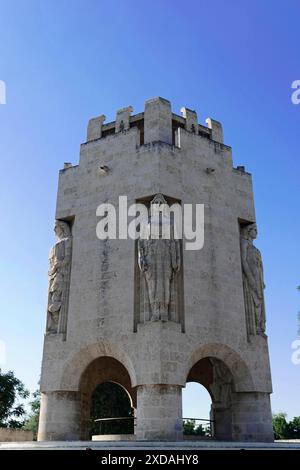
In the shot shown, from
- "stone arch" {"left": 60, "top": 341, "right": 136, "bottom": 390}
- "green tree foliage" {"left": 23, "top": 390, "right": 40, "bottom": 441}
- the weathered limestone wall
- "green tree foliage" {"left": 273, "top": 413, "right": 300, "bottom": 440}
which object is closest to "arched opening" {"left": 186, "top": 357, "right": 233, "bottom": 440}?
Answer: "stone arch" {"left": 60, "top": 341, "right": 136, "bottom": 390}

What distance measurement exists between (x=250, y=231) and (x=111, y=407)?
62.2ft

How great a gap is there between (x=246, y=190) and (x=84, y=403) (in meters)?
10.0

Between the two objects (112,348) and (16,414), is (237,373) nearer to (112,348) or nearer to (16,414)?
(112,348)

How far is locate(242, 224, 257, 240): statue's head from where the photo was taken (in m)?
18.3

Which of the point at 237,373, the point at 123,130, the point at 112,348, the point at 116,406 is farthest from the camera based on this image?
the point at 116,406

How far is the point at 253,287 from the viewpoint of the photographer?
17266mm

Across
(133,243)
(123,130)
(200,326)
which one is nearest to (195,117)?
(123,130)

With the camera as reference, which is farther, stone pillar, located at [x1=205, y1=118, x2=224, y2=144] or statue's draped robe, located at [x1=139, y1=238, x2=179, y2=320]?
stone pillar, located at [x1=205, y1=118, x2=224, y2=144]

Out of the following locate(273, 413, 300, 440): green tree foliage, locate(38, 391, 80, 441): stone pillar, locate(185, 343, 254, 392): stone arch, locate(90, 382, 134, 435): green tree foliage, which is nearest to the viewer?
locate(38, 391, 80, 441): stone pillar

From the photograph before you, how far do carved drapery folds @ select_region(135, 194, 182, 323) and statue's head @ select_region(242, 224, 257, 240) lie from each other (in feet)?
11.8

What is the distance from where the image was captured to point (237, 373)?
1617 centimetres

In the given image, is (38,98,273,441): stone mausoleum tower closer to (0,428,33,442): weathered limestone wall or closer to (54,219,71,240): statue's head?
(54,219,71,240): statue's head

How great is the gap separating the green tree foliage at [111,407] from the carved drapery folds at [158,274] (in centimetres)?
1878

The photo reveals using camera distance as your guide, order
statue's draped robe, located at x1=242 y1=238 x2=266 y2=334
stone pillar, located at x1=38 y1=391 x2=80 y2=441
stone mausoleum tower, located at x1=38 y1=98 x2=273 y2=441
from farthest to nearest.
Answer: statue's draped robe, located at x1=242 y1=238 x2=266 y2=334, stone pillar, located at x1=38 y1=391 x2=80 y2=441, stone mausoleum tower, located at x1=38 y1=98 x2=273 y2=441
